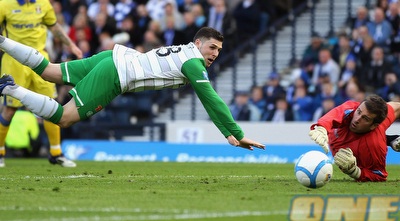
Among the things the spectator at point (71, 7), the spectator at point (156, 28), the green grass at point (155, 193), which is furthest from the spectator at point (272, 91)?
the green grass at point (155, 193)

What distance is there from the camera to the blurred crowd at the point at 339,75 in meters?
19.9

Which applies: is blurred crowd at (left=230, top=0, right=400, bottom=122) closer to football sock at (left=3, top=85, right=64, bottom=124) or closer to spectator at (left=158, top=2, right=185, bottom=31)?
spectator at (left=158, top=2, right=185, bottom=31)

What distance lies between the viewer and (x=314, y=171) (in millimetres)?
10039

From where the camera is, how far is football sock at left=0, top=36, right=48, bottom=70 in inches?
445

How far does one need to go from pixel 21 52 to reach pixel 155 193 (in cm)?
299

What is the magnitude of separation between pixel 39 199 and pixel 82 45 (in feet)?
A: 50.0

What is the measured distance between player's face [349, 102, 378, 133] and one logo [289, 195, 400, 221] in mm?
1858

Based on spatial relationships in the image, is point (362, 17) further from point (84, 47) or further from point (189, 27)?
point (84, 47)

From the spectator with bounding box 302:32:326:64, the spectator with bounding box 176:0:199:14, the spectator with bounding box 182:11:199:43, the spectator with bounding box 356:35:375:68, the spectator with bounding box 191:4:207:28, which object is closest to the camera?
the spectator with bounding box 356:35:375:68

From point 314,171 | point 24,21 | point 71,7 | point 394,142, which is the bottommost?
point 314,171

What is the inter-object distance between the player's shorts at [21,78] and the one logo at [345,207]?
21.5 ft

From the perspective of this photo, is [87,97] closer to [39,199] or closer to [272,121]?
[39,199]

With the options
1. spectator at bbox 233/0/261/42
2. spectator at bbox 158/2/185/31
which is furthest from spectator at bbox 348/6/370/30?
spectator at bbox 158/2/185/31

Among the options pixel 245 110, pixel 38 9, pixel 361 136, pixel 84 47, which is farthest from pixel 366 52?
pixel 361 136
